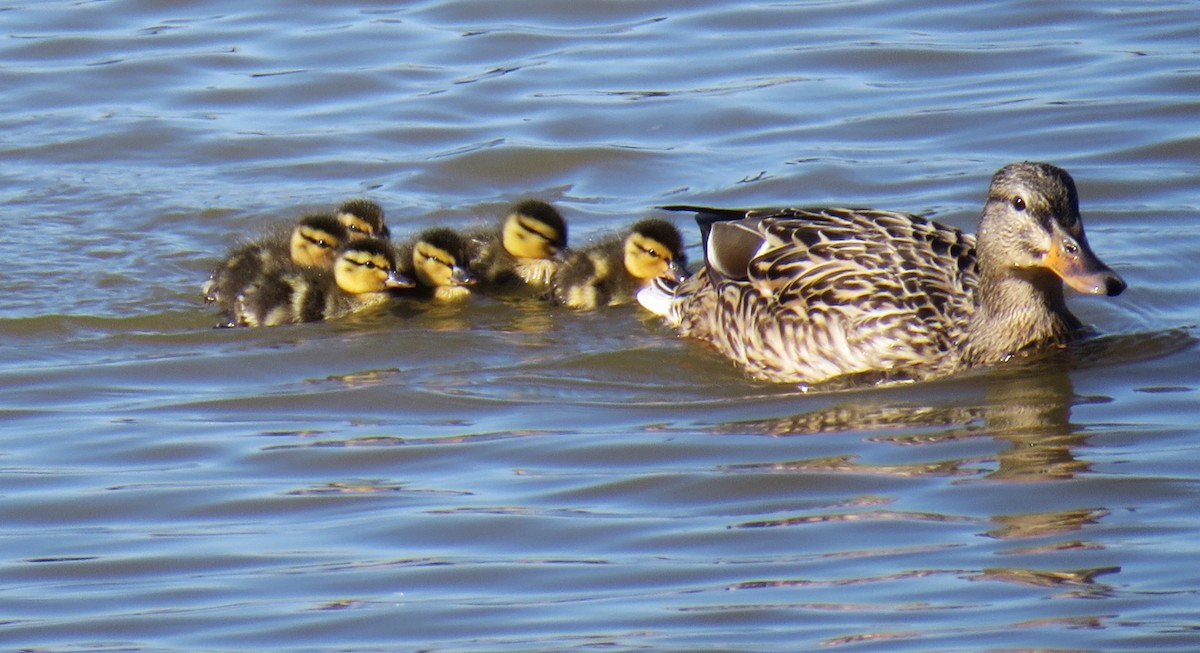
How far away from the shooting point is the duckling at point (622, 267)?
7609 millimetres

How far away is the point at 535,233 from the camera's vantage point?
7.88m

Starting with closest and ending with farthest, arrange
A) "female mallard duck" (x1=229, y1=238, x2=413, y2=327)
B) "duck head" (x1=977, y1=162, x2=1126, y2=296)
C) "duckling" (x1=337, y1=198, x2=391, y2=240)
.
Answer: "duck head" (x1=977, y1=162, x2=1126, y2=296) < "female mallard duck" (x1=229, y1=238, x2=413, y2=327) < "duckling" (x1=337, y1=198, x2=391, y2=240)

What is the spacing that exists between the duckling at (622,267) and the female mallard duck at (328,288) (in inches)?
24.3

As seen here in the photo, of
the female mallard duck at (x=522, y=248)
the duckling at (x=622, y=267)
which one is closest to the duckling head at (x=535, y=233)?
the female mallard duck at (x=522, y=248)

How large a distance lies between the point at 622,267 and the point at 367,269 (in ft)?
3.06

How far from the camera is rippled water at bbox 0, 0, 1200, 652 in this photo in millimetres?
4574

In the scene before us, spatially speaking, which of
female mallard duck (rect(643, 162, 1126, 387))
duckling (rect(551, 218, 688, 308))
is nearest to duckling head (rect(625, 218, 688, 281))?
duckling (rect(551, 218, 688, 308))

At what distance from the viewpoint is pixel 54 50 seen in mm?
11203

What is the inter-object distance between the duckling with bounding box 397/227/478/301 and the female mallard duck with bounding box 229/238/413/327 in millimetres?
→ 105

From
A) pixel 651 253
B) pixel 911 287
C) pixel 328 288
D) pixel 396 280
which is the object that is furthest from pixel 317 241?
pixel 911 287

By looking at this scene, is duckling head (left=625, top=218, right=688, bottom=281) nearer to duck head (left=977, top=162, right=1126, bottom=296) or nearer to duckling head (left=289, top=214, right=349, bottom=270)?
duckling head (left=289, top=214, right=349, bottom=270)

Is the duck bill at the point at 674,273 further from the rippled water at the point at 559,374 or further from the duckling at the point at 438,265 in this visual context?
the duckling at the point at 438,265

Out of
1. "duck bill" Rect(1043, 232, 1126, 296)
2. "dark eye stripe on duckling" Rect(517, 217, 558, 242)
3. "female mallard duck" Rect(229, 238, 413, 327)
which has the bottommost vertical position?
"female mallard duck" Rect(229, 238, 413, 327)

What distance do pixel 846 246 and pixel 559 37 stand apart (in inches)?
192
